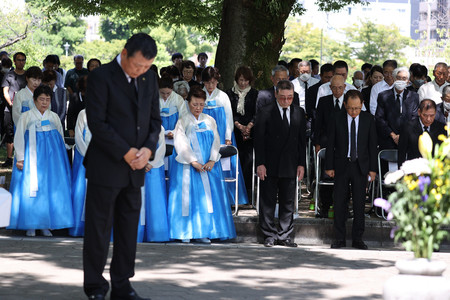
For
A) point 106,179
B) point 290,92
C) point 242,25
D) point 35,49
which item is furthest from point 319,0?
point 35,49

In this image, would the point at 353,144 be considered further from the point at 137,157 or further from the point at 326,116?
the point at 137,157

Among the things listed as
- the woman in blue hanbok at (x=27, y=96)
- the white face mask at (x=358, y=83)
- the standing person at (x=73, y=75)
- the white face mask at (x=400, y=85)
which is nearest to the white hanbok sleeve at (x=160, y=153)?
the woman in blue hanbok at (x=27, y=96)

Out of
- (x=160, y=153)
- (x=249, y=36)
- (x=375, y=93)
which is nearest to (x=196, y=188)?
(x=160, y=153)

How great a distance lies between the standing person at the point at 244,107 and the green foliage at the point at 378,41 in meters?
57.4

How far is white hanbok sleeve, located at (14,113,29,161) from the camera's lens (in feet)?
35.2

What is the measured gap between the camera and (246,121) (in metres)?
12.5

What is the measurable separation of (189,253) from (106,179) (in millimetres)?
3176

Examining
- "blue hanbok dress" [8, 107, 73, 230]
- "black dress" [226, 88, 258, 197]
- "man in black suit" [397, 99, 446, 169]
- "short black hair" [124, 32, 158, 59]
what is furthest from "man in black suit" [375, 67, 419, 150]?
"short black hair" [124, 32, 158, 59]

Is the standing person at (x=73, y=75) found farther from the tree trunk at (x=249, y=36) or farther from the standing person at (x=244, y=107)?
the standing person at (x=244, y=107)

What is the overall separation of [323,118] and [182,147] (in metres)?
2.44

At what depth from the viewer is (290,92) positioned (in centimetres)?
1070

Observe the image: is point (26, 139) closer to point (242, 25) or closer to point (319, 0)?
point (242, 25)

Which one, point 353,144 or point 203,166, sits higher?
point 353,144

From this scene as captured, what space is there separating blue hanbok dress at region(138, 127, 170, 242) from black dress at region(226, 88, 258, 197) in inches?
75.5
